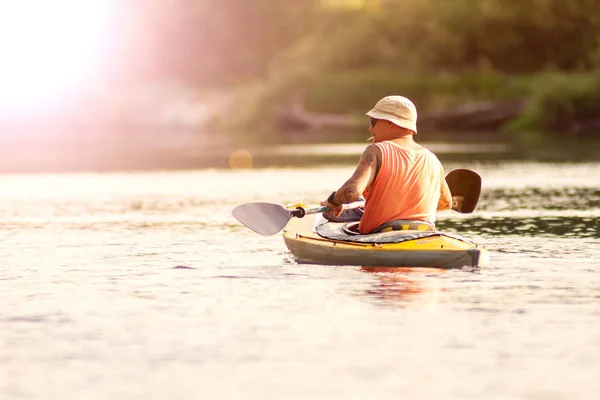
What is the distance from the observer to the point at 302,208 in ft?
54.9

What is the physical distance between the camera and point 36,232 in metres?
20.9

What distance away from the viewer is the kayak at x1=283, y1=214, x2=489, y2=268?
14625 mm

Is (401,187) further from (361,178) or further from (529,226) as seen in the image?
(529,226)

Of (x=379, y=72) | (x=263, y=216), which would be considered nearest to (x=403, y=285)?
(x=263, y=216)

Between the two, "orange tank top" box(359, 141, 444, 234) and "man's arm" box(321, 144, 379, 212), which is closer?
"man's arm" box(321, 144, 379, 212)

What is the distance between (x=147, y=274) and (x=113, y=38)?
3955 inches

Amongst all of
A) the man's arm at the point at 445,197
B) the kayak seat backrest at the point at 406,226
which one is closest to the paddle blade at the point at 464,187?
the man's arm at the point at 445,197

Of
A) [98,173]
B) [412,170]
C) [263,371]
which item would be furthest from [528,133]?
[263,371]

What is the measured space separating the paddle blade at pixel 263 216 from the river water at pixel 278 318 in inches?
13.5

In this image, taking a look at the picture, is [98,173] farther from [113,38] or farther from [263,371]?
[113,38]

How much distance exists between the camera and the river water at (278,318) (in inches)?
372

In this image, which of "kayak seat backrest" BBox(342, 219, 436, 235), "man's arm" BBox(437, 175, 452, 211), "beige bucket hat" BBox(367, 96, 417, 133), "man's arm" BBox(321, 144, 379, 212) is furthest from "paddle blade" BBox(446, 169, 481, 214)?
"man's arm" BBox(321, 144, 379, 212)

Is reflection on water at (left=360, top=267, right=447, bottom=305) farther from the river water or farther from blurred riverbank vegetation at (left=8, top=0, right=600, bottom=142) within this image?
blurred riverbank vegetation at (left=8, top=0, right=600, bottom=142)

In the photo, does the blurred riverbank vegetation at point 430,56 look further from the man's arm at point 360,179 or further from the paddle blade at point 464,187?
the man's arm at point 360,179
